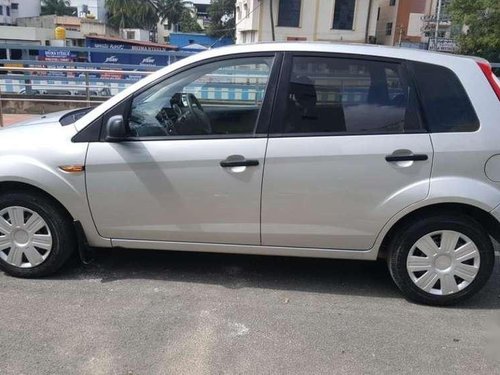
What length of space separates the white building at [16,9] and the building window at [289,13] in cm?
4667

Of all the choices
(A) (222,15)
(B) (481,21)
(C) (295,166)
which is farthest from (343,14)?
(C) (295,166)

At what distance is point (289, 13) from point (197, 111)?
43427mm

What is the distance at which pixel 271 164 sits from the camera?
3455 mm

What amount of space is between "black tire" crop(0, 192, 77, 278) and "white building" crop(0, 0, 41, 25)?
259 ft

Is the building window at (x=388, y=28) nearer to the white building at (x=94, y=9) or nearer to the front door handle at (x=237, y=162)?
the white building at (x=94, y=9)

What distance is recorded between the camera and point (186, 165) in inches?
139

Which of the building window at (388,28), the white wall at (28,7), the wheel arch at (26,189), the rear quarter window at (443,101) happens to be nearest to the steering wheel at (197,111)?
the wheel arch at (26,189)

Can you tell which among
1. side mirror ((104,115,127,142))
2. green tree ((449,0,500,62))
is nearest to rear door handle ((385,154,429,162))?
side mirror ((104,115,127,142))

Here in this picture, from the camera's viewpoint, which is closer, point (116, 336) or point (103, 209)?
point (116, 336)

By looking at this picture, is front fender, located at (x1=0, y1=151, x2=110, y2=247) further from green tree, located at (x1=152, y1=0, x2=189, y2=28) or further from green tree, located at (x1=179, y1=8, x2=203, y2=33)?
green tree, located at (x1=152, y1=0, x2=189, y2=28)

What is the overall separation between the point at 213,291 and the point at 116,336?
2.72 ft

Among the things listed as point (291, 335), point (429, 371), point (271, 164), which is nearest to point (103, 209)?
point (271, 164)

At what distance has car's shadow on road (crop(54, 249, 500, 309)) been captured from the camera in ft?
12.8

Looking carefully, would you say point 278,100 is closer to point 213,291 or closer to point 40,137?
point 213,291
